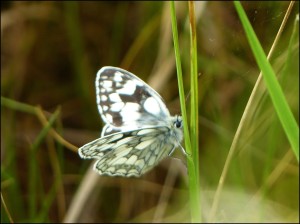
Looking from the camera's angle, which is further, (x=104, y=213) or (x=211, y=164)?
(x=104, y=213)

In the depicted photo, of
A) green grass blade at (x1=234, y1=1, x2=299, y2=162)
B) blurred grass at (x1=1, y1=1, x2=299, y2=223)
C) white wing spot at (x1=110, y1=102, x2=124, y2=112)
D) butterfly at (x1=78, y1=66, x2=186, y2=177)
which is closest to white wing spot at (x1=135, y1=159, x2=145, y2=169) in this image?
butterfly at (x1=78, y1=66, x2=186, y2=177)

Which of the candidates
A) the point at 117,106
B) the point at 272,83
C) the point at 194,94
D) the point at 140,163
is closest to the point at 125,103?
the point at 117,106

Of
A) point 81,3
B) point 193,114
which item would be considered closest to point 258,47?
point 193,114

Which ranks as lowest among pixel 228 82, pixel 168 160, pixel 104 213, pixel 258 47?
pixel 104 213

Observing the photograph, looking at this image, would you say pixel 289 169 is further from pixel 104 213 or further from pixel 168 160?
pixel 104 213

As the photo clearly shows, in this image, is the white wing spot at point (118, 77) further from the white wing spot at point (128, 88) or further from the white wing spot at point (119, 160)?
the white wing spot at point (119, 160)

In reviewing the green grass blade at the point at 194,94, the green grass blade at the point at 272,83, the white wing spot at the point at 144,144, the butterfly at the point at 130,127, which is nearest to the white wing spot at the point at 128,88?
the butterfly at the point at 130,127
